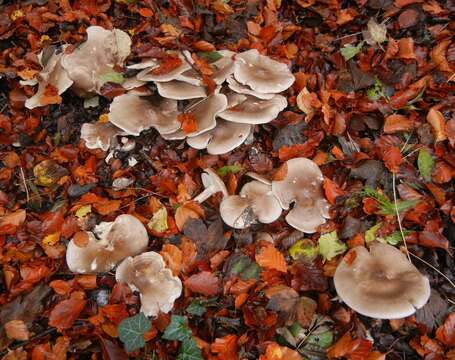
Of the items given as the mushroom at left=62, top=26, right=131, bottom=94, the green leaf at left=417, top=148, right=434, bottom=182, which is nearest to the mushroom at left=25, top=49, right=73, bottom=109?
the mushroom at left=62, top=26, right=131, bottom=94

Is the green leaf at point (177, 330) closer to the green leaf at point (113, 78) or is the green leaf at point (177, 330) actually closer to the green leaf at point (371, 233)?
the green leaf at point (371, 233)

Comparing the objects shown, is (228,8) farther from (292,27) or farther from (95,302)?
(95,302)

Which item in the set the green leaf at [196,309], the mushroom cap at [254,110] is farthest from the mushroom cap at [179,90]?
the green leaf at [196,309]

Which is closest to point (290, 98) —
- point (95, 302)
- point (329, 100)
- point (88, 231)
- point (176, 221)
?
point (329, 100)

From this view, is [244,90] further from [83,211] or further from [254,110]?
[83,211]

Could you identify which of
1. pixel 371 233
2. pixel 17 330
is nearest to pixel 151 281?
pixel 17 330

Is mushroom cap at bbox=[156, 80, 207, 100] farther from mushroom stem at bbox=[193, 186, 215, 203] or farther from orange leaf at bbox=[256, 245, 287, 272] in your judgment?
orange leaf at bbox=[256, 245, 287, 272]
